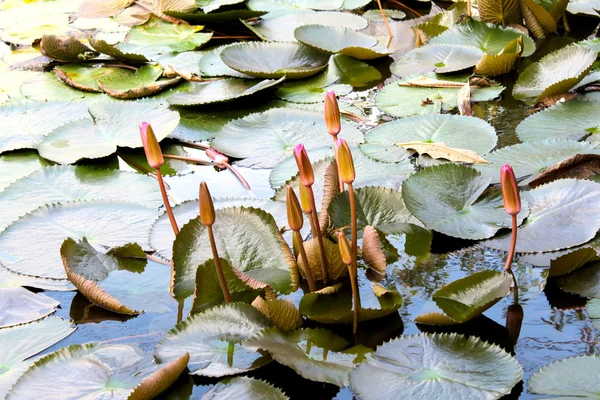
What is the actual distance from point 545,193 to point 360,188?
1.50 ft

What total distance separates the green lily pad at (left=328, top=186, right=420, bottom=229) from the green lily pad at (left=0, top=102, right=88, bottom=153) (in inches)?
46.0

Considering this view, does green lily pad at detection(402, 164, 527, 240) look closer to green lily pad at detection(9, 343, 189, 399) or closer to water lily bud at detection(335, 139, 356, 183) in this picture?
water lily bud at detection(335, 139, 356, 183)

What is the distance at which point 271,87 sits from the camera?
2.67 metres

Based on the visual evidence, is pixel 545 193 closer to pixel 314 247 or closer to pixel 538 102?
pixel 314 247

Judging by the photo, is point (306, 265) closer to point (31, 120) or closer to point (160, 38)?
point (31, 120)

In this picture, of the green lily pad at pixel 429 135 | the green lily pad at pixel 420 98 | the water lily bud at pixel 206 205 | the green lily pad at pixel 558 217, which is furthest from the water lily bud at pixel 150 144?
the green lily pad at pixel 420 98

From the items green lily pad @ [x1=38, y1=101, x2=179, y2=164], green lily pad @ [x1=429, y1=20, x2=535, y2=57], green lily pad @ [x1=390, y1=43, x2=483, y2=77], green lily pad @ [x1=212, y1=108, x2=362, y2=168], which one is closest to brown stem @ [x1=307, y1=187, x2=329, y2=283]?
green lily pad @ [x1=212, y1=108, x2=362, y2=168]

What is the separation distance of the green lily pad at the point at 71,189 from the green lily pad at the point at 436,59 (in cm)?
126

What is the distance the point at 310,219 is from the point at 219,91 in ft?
4.27

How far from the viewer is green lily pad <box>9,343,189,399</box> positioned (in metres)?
1.20

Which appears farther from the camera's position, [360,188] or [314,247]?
[360,188]

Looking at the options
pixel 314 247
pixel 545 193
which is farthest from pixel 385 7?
pixel 314 247

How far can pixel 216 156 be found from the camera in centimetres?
225

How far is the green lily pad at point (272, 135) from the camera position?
2205 millimetres
